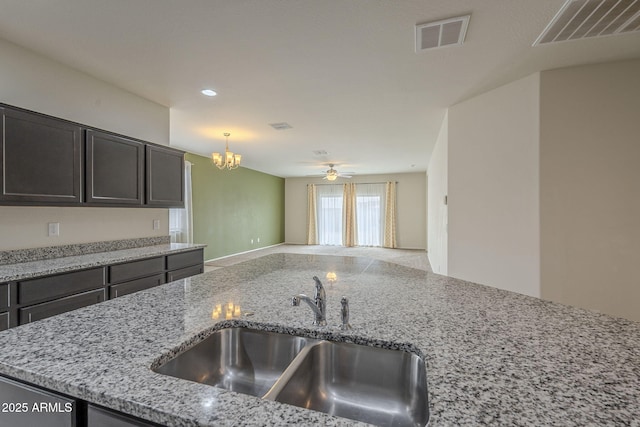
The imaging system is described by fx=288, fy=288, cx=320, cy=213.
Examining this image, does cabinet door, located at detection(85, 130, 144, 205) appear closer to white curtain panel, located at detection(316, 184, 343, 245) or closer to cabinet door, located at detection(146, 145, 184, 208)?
cabinet door, located at detection(146, 145, 184, 208)

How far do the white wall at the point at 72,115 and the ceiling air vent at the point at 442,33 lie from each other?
2886 mm

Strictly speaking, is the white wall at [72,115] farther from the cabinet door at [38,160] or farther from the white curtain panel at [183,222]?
the white curtain panel at [183,222]

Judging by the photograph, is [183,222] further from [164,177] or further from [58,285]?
[58,285]

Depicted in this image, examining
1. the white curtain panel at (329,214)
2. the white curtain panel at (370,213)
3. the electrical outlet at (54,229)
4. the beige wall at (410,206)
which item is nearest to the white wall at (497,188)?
the electrical outlet at (54,229)

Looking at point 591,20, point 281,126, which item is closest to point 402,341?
point 591,20

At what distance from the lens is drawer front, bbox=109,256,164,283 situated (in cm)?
243

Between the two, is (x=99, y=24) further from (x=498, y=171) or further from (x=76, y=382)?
(x=498, y=171)

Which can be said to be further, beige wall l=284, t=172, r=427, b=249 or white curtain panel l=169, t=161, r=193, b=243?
beige wall l=284, t=172, r=427, b=249

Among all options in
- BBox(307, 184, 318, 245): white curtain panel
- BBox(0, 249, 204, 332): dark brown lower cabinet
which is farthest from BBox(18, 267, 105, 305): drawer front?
BBox(307, 184, 318, 245): white curtain panel

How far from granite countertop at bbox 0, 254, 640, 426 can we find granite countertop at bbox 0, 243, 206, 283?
3.60 ft

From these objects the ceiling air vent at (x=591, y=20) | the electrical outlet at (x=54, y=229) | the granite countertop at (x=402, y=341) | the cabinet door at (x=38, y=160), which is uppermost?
the ceiling air vent at (x=591, y=20)

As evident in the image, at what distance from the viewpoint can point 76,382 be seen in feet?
Answer: 2.27

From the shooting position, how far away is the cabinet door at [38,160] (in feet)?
6.48

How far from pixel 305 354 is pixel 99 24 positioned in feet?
7.99
